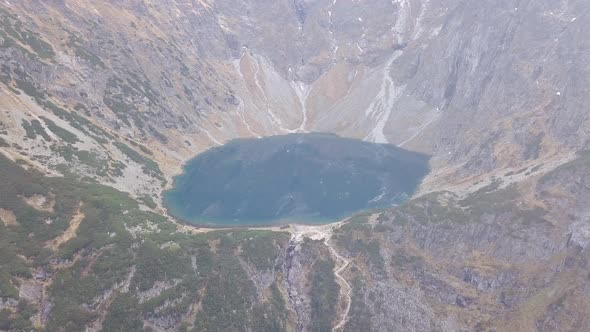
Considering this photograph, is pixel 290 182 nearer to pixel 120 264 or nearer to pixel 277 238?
→ pixel 277 238

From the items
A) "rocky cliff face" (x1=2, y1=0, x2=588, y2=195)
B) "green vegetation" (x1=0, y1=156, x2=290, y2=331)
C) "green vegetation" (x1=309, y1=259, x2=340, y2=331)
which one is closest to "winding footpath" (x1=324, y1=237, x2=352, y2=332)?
"green vegetation" (x1=309, y1=259, x2=340, y2=331)

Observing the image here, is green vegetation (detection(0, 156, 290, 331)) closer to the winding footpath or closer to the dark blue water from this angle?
the winding footpath

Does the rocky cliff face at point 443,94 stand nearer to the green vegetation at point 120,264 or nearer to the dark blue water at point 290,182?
the dark blue water at point 290,182

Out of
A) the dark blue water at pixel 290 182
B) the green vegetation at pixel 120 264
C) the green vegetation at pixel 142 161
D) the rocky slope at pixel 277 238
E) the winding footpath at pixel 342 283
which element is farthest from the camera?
the green vegetation at pixel 142 161

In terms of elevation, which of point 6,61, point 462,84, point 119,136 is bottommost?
point 119,136

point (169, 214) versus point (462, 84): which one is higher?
point (462, 84)

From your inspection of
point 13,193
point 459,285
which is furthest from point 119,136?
point 459,285

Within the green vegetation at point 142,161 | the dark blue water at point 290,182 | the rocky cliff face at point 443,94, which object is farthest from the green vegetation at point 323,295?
the green vegetation at point 142,161

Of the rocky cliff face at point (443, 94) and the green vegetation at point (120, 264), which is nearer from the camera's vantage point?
the green vegetation at point (120, 264)

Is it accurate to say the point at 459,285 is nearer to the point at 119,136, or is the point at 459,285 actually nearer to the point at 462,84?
the point at 119,136
